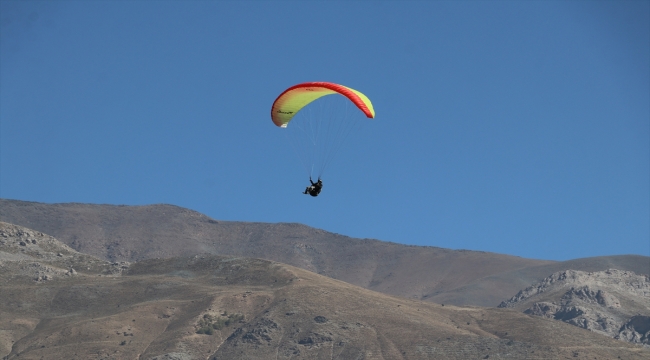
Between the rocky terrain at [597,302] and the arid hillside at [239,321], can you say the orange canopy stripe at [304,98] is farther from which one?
the rocky terrain at [597,302]

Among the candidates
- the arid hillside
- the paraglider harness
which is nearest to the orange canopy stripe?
the paraglider harness

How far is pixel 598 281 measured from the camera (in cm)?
17988

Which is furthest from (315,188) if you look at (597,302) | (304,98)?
A: (597,302)

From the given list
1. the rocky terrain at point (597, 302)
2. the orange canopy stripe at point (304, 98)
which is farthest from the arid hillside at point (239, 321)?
the orange canopy stripe at point (304, 98)

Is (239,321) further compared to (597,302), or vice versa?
(597,302)

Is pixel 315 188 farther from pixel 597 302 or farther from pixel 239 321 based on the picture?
pixel 597 302

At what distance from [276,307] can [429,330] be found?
20.2 m

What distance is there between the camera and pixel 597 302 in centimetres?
16475

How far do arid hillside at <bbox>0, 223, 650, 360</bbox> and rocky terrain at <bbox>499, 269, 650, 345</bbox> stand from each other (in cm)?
2320

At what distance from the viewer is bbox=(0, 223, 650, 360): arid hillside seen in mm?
110562

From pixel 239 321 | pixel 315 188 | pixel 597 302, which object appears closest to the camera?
pixel 315 188

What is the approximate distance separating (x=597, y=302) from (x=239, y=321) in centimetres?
7027

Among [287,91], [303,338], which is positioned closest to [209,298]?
[303,338]

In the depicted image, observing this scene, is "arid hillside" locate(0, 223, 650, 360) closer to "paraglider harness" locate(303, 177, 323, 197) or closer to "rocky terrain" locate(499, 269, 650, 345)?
"rocky terrain" locate(499, 269, 650, 345)
